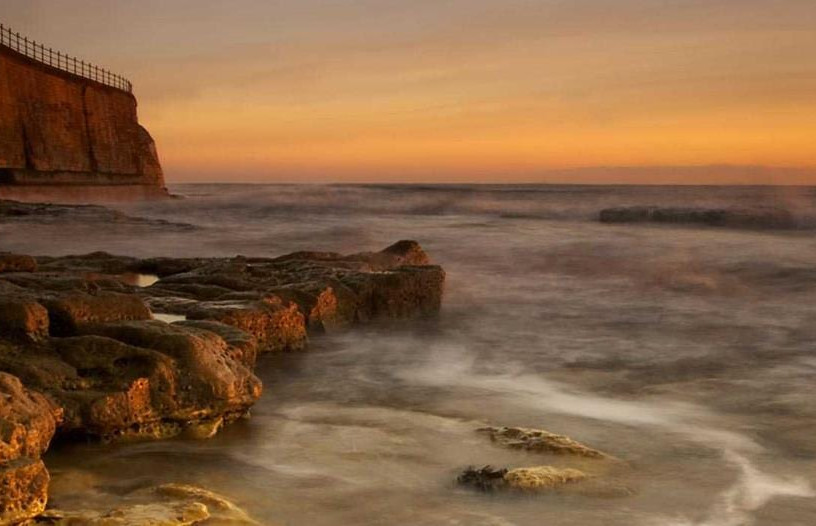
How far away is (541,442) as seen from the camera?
5355mm

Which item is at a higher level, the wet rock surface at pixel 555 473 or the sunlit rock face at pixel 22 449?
the sunlit rock face at pixel 22 449

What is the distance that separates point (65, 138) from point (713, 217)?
83.4ft

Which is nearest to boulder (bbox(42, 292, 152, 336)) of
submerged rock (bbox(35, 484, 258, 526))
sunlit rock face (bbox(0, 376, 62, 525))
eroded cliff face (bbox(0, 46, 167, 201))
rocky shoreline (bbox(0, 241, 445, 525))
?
rocky shoreline (bbox(0, 241, 445, 525))

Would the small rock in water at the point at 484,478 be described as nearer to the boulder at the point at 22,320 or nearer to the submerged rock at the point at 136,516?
the submerged rock at the point at 136,516

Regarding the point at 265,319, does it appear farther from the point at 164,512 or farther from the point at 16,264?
the point at 164,512

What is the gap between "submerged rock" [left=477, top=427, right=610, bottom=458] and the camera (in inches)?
208

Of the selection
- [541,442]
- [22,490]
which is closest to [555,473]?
[541,442]

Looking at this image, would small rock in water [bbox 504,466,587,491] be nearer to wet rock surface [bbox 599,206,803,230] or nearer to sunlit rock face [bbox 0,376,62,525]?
sunlit rock face [bbox 0,376,62,525]

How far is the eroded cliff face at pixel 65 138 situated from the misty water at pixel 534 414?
1994 cm

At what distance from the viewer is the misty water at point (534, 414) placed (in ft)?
15.1

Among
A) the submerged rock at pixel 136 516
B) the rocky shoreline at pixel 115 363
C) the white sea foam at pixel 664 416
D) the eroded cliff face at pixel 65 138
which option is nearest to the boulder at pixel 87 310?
the rocky shoreline at pixel 115 363

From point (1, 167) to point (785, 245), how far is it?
24.0 metres

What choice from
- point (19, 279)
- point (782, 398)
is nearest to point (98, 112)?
point (19, 279)

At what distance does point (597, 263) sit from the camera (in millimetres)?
18969
